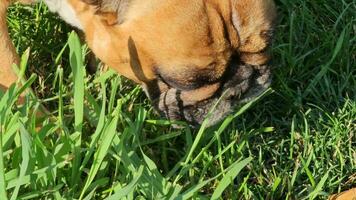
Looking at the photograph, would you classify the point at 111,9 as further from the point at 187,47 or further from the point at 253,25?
the point at 253,25

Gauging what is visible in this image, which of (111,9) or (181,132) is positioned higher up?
(111,9)

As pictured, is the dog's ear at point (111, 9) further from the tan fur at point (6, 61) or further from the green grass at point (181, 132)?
the tan fur at point (6, 61)

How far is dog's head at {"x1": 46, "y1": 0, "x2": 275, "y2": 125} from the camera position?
1.99 meters

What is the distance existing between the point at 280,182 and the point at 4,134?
86 cm

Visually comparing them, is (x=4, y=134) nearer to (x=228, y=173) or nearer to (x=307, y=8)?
(x=228, y=173)

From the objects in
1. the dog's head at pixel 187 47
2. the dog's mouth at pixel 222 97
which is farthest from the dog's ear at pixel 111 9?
the dog's mouth at pixel 222 97

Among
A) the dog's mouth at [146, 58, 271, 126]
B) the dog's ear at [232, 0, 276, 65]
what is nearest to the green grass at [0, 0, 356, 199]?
the dog's mouth at [146, 58, 271, 126]

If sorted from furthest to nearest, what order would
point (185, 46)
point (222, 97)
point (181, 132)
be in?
1. point (181, 132)
2. point (222, 97)
3. point (185, 46)

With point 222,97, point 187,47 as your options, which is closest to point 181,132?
point 222,97

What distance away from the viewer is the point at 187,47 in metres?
2.00

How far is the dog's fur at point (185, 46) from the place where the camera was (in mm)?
1987

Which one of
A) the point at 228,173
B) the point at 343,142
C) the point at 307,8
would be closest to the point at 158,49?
the point at 228,173

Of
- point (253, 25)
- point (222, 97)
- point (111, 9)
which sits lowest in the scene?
point (222, 97)

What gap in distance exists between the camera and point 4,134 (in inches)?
81.0
